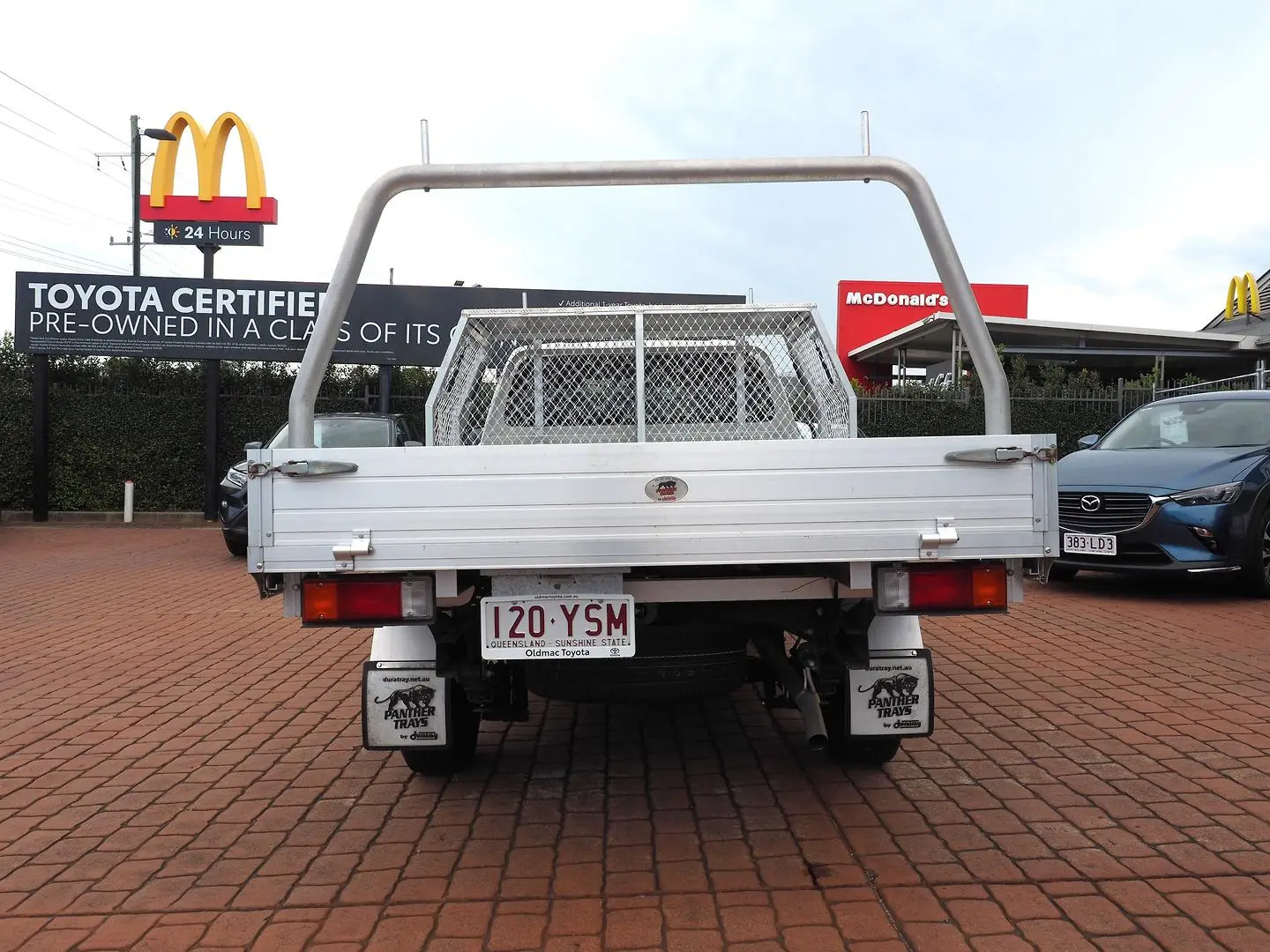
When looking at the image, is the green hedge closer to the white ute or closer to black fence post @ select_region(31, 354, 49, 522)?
black fence post @ select_region(31, 354, 49, 522)

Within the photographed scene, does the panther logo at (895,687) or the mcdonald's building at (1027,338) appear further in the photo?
the mcdonald's building at (1027,338)

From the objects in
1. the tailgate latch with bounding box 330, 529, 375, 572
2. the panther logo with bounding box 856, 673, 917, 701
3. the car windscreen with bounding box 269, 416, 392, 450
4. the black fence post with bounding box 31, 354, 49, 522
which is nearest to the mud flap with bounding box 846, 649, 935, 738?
the panther logo with bounding box 856, 673, 917, 701

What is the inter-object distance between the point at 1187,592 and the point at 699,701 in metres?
5.20

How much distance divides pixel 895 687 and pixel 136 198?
26.9 metres

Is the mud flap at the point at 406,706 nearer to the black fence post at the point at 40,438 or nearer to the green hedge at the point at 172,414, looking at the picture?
the green hedge at the point at 172,414

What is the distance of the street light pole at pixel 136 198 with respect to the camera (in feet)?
81.1

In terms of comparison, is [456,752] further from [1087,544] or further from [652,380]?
[1087,544]

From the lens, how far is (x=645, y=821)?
148 inches

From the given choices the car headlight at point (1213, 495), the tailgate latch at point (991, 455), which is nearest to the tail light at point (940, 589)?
the tailgate latch at point (991, 455)

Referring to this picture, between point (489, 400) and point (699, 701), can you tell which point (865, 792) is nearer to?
point (699, 701)

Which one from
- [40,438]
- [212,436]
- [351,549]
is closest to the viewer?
[351,549]

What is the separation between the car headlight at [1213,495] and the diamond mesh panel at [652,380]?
398cm

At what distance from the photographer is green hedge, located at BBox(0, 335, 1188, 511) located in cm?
1565

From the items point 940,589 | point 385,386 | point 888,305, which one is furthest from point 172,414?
point 888,305
